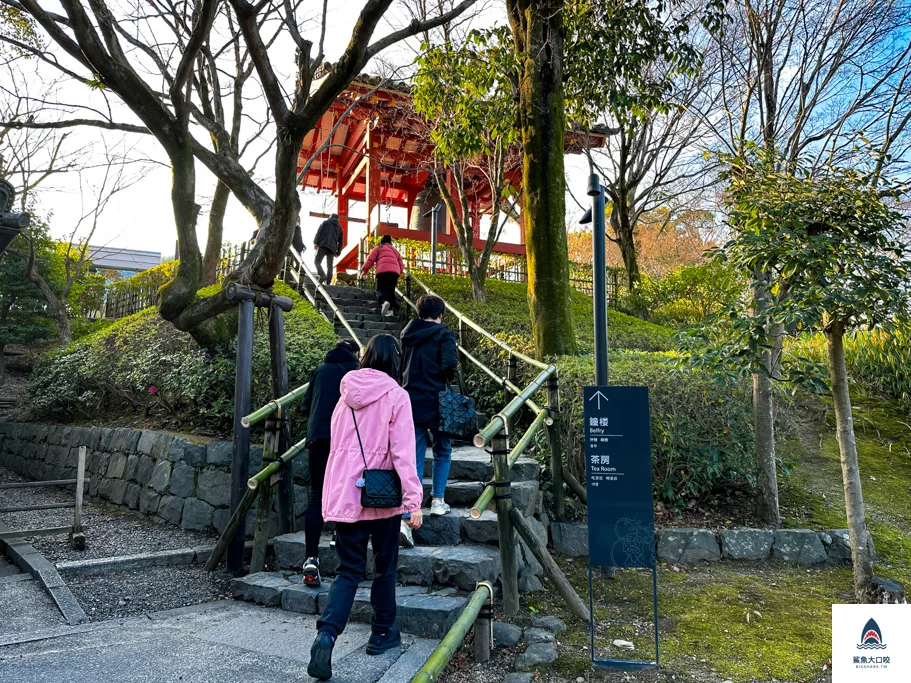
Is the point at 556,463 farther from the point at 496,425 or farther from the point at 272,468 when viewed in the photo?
the point at 272,468

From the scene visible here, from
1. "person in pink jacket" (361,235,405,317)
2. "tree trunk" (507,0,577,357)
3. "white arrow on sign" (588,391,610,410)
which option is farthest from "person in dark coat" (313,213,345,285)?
"white arrow on sign" (588,391,610,410)

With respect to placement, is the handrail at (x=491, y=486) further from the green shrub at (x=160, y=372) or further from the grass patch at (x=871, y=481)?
the green shrub at (x=160, y=372)

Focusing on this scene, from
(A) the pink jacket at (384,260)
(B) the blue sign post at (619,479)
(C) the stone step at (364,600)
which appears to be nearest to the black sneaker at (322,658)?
(C) the stone step at (364,600)

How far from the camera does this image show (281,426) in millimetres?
5359

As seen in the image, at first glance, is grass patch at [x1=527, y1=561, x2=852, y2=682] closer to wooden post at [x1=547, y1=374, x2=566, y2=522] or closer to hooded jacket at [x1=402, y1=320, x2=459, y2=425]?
wooden post at [x1=547, y1=374, x2=566, y2=522]

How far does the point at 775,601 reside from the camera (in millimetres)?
4020

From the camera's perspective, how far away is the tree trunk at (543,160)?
7.44 meters

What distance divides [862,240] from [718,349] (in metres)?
1.11

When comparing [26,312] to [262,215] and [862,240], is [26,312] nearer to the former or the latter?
[262,215]

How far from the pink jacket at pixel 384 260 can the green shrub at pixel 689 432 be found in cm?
496

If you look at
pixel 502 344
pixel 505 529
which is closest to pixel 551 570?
pixel 505 529

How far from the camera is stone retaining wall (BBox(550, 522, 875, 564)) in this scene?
190 inches

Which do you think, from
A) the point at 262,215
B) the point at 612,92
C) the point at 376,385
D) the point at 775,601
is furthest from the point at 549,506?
the point at 612,92

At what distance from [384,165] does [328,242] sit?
9.77ft
